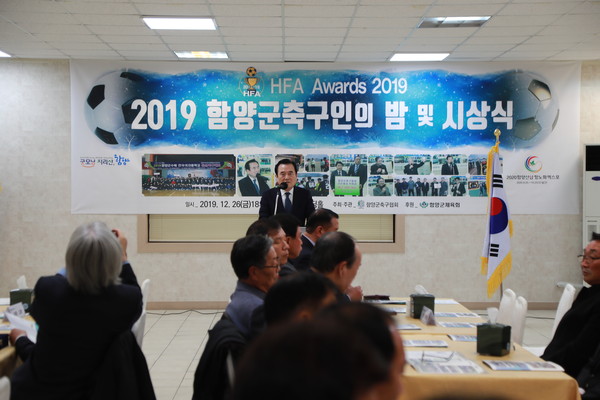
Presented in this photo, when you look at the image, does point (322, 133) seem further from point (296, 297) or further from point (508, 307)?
point (296, 297)

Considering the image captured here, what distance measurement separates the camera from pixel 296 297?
2039mm

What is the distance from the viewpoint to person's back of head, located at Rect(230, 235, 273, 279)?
9.73 ft

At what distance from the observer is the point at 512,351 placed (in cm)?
318

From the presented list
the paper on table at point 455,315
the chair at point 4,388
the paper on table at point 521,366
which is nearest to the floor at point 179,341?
the paper on table at point 455,315

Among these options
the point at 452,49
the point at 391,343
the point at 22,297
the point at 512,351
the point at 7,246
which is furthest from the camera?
the point at 7,246

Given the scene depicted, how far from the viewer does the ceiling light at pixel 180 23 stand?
19.5 ft

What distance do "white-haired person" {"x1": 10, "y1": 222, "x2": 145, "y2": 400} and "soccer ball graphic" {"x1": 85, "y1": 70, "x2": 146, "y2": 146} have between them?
5.41 m

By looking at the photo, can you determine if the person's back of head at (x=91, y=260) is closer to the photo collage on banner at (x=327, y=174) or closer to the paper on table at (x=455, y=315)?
the paper on table at (x=455, y=315)

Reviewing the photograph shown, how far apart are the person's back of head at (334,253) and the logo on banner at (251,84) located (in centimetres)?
473

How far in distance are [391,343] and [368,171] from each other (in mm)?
7006

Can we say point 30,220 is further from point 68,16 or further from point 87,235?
point 87,235

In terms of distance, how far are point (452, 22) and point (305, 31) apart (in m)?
1.54

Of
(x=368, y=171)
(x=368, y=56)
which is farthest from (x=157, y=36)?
(x=368, y=171)

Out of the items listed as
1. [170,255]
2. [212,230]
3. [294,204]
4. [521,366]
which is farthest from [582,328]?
[170,255]
